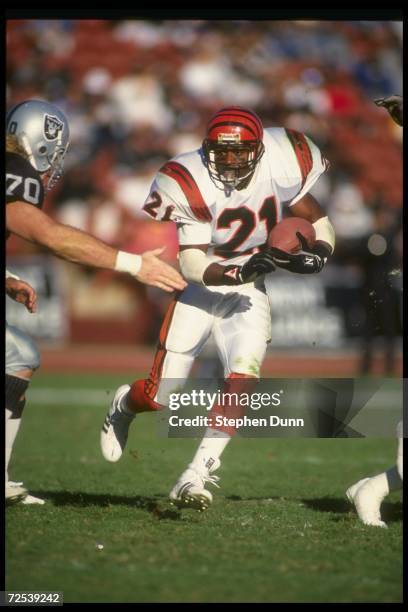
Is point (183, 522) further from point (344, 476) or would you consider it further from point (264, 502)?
point (344, 476)

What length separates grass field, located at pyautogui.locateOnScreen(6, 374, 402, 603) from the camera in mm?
3289

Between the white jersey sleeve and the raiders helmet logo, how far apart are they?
502 mm

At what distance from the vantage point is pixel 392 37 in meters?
11.4

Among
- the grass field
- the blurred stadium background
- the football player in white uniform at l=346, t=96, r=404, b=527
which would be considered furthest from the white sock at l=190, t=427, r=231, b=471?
the blurred stadium background

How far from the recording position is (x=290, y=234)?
4.39 m

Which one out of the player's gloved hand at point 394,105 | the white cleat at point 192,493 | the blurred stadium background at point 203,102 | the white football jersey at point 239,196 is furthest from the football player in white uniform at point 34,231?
the blurred stadium background at point 203,102

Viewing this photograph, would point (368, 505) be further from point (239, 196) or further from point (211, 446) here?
point (239, 196)

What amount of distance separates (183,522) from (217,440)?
1.30 feet

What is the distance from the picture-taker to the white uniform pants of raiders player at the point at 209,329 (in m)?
4.48

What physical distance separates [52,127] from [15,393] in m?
1.16

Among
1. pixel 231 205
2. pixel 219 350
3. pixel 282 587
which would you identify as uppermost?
pixel 231 205

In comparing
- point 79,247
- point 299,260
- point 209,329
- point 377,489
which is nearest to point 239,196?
point 299,260

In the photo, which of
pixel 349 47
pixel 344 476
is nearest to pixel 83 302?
pixel 349 47

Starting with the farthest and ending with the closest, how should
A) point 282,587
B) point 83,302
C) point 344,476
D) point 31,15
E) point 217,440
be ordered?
1. point 83,302
2. point 344,476
3. point 217,440
4. point 31,15
5. point 282,587
